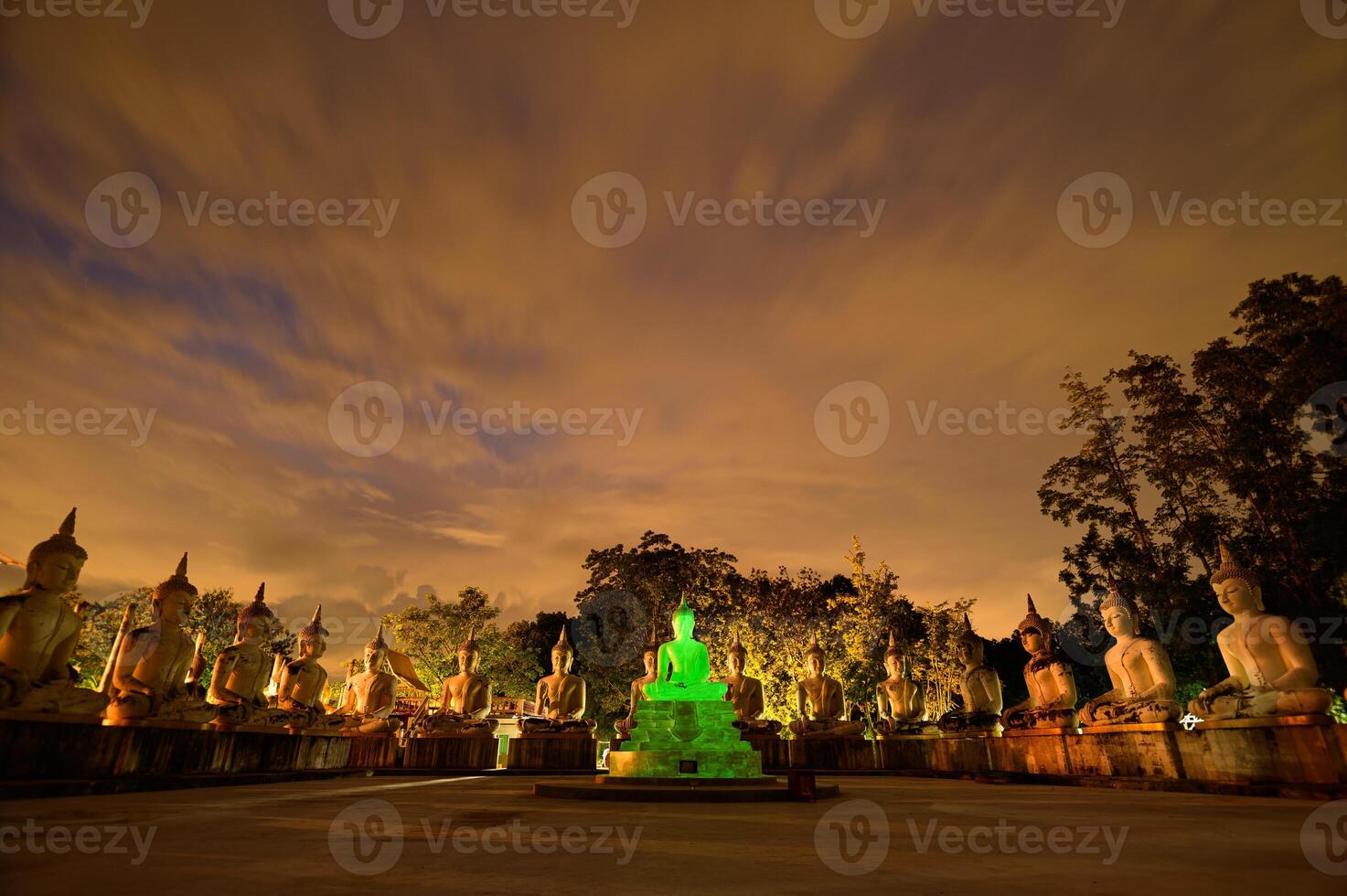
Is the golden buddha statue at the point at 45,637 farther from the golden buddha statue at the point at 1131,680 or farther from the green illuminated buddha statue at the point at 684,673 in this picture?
the golden buddha statue at the point at 1131,680

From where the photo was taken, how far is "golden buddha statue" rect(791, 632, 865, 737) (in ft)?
64.1

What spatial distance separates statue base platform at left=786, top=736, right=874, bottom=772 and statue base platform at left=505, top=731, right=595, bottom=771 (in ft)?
20.3

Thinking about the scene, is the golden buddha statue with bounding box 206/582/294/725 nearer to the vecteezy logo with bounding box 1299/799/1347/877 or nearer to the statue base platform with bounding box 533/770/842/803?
the statue base platform with bounding box 533/770/842/803

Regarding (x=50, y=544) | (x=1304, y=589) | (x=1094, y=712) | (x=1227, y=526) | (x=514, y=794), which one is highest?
(x=1227, y=526)

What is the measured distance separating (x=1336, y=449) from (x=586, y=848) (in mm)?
25818

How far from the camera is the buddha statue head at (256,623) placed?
13.0 m

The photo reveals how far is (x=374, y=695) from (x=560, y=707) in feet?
17.6

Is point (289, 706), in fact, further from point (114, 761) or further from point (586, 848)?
point (586, 848)

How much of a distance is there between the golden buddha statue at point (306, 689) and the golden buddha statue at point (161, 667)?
331 cm

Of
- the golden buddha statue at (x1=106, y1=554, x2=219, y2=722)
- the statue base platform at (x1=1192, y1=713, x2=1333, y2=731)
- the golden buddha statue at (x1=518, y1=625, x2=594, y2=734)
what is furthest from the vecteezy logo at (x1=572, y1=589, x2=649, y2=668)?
the statue base platform at (x1=1192, y1=713, x2=1333, y2=731)

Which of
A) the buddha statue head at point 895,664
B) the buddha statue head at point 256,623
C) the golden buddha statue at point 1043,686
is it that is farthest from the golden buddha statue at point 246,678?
the buddha statue head at point 895,664

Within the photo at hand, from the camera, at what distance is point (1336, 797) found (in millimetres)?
7883

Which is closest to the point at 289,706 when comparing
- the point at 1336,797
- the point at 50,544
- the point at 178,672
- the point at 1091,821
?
the point at 178,672

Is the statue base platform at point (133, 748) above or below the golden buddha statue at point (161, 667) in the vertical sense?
below
